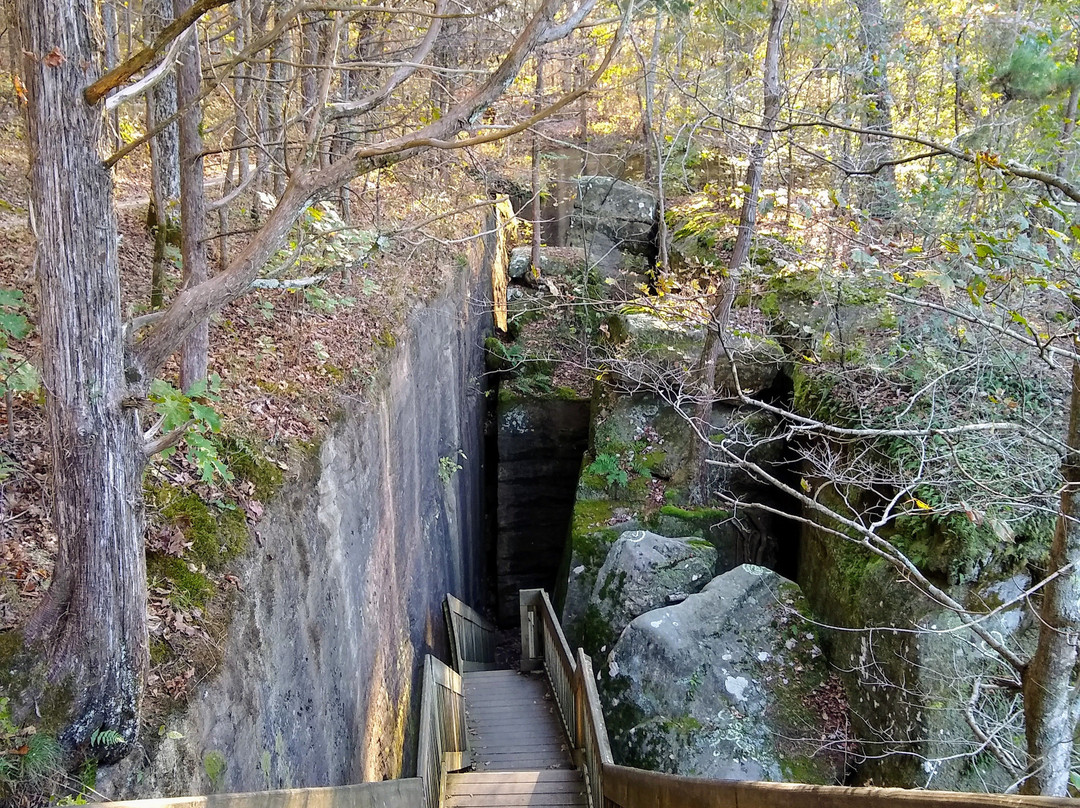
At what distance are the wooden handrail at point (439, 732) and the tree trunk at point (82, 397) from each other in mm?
3207

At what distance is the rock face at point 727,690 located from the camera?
7.31 m

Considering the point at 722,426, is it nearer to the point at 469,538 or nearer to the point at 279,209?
the point at 469,538

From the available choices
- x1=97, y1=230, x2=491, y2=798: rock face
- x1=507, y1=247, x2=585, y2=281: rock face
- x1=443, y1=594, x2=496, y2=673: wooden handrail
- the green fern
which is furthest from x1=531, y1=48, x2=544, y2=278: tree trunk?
the green fern

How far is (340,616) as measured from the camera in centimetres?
611

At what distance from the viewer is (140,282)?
7.16m

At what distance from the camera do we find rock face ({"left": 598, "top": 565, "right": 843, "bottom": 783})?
24.0 feet

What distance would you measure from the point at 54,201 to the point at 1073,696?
245 inches

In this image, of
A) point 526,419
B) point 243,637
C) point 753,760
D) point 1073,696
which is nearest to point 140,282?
point 243,637

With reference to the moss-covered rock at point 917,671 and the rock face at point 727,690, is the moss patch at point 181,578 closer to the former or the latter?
the rock face at point 727,690

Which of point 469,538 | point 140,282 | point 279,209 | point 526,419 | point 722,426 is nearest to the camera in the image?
point 279,209

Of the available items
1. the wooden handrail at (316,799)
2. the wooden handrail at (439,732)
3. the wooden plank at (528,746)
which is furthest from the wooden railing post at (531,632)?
the wooden handrail at (316,799)

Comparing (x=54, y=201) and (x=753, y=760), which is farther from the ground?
(x=54, y=201)

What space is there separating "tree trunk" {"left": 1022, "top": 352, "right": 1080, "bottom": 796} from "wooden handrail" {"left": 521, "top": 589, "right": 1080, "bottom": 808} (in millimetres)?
2315

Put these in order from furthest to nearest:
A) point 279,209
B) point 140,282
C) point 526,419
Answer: point 526,419 < point 140,282 < point 279,209
